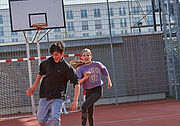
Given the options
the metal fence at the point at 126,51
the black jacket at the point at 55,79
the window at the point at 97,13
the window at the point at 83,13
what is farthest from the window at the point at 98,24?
the black jacket at the point at 55,79

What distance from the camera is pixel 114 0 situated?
1324cm

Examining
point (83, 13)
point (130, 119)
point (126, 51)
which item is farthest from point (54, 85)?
point (126, 51)

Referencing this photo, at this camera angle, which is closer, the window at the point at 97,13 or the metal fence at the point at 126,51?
the metal fence at the point at 126,51

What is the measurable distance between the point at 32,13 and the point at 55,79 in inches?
204

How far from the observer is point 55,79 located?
422 cm

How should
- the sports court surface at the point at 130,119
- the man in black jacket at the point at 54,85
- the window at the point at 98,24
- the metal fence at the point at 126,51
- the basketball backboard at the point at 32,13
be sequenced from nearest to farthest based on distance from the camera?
the man in black jacket at the point at 54,85
the sports court surface at the point at 130,119
the basketball backboard at the point at 32,13
the metal fence at the point at 126,51
the window at the point at 98,24

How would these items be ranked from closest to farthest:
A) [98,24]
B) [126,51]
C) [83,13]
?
[83,13] < [126,51] < [98,24]

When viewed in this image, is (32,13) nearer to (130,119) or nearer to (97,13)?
(130,119)

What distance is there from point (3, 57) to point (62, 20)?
14.9 feet

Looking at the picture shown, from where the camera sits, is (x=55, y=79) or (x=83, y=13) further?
(x=83, y=13)

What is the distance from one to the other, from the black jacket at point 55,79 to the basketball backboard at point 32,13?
4.78 meters

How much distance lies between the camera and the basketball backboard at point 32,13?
29.0 feet

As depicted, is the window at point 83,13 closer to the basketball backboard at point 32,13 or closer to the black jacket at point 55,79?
the basketball backboard at point 32,13

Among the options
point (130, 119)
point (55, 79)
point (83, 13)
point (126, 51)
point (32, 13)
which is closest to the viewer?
point (55, 79)
